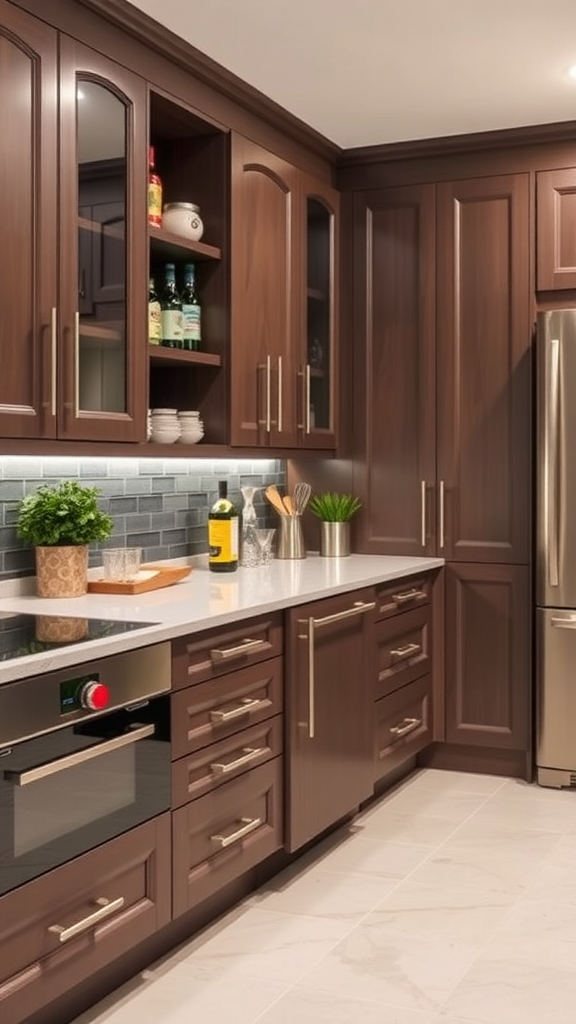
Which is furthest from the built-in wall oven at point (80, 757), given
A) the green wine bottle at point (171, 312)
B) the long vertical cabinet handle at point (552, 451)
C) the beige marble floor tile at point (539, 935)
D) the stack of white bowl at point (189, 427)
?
the long vertical cabinet handle at point (552, 451)

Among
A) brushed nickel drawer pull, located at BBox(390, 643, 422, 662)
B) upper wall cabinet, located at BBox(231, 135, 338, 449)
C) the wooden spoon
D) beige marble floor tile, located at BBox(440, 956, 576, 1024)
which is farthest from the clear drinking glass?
beige marble floor tile, located at BBox(440, 956, 576, 1024)

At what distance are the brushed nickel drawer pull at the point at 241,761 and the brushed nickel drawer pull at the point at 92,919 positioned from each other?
45 centimetres

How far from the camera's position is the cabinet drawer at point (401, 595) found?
3853mm

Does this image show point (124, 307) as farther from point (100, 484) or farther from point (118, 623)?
point (118, 623)

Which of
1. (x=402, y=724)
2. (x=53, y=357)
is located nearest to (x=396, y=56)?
(x=53, y=357)

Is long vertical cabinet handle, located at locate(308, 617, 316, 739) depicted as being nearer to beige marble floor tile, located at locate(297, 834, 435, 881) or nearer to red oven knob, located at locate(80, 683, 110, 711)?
beige marble floor tile, located at locate(297, 834, 435, 881)

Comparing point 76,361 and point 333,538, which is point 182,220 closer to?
point 76,361

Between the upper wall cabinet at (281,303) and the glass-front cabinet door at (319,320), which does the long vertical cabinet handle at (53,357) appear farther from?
the glass-front cabinet door at (319,320)

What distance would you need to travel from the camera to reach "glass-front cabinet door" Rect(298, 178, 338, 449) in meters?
4.12

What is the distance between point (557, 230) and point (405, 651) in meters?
1.64

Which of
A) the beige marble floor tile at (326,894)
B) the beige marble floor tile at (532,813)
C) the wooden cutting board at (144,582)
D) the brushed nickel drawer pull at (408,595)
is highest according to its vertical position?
the wooden cutting board at (144,582)

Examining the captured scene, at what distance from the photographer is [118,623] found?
2.56 metres

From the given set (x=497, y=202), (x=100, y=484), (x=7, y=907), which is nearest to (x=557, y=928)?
(x=7, y=907)

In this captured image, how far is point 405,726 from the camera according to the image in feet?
13.4
